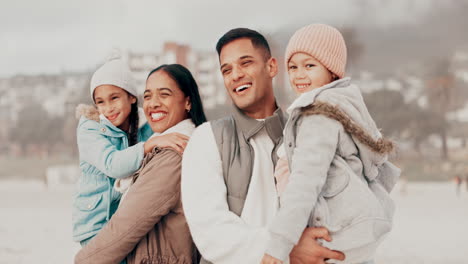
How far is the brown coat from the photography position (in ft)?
7.16

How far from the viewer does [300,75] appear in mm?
2129

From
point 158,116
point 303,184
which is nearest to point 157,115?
point 158,116

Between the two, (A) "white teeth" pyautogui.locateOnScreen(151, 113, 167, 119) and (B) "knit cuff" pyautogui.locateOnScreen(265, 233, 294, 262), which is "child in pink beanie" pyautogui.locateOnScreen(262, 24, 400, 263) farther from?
(A) "white teeth" pyautogui.locateOnScreen(151, 113, 167, 119)

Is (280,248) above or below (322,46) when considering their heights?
below

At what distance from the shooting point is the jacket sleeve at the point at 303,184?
5.86 ft

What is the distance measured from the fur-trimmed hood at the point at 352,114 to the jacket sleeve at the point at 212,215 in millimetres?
381

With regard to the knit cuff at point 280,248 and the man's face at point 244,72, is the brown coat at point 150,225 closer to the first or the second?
the man's face at point 244,72

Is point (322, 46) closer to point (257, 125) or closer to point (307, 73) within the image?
point (307, 73)

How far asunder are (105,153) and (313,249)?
112 cm

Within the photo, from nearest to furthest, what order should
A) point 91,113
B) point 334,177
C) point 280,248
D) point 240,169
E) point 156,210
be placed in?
point 280,248 → point 334,177 → point 240,169 → point 156,210 → point 91,113

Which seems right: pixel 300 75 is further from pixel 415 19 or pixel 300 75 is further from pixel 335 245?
pixel 415 19

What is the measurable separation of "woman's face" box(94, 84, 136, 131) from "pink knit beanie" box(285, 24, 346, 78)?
0.96 metres

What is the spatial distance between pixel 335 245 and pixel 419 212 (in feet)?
46.4

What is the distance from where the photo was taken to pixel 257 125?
7.10 feet
